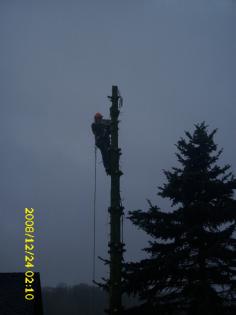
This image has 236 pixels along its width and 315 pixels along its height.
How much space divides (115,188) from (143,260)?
15.6 feet

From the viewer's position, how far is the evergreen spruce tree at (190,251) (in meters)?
13.0

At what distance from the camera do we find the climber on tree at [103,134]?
37.6ft

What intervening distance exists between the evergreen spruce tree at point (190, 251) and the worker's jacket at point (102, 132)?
3893mm

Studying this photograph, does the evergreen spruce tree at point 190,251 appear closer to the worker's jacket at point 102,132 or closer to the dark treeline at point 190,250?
the dark treeline at point 190,250

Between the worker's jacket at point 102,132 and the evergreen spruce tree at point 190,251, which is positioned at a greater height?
the worker's jacket at point 102,132

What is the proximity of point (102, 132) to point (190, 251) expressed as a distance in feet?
17.4

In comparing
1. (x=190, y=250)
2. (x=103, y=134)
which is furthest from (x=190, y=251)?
(x=103, y=134)

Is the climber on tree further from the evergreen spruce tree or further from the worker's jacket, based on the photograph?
the evergreen spruce tree

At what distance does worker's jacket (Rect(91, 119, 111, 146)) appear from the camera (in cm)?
1149

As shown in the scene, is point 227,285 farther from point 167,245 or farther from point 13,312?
point 13,312

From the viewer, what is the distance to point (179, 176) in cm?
1448

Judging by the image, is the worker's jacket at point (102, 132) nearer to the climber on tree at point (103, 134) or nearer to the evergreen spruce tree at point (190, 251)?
the climber on tree at point (103, 134)

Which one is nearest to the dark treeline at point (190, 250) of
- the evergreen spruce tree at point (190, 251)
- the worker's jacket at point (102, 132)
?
the evergreen spruce tree at point (190, 251)

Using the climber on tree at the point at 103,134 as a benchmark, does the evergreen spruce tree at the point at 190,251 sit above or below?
below
